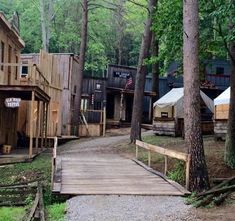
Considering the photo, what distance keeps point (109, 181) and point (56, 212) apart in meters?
3.08

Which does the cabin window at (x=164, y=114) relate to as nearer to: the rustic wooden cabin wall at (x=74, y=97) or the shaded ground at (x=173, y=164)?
the shaded ground at (x=173, y=164)

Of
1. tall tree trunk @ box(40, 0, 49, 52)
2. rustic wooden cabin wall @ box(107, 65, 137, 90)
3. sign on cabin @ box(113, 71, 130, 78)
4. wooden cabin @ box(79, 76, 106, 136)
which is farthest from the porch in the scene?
tall tree trunk @ box(40, 0, 49, 52)

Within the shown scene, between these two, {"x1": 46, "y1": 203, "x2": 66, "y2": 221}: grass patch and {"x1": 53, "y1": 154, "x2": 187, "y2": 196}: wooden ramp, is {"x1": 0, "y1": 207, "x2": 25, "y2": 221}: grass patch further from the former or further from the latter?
{"x1": 53, "y1": 154, "x2": 187, "y2": 196}: wooden ramp

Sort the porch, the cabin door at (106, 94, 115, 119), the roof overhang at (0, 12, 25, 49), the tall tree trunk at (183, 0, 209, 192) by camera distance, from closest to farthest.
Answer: the tall tree trunk at (183, 0, 209, 192)
the porch
the roof overhang at (0, 12, 25, 49)
the cabin door at (106, 94, 115, 119)

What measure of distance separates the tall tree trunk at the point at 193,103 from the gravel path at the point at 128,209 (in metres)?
1.12

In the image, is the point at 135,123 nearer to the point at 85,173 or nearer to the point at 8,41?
the point at 8,41

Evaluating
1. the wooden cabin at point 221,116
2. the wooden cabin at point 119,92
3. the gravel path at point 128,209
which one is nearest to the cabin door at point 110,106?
the wooden cabin at point 119,92

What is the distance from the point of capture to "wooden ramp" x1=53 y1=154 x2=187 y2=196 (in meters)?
10.1

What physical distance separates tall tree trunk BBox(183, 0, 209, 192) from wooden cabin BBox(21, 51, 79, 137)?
19089 millimetres

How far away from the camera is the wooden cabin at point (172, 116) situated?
26.6m

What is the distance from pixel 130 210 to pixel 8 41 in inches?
636

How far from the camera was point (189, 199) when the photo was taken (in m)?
9.51

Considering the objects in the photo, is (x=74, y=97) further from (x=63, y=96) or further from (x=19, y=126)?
(x=19, y=126)

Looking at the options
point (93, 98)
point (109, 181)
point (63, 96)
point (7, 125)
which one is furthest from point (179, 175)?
point (93, 98)
